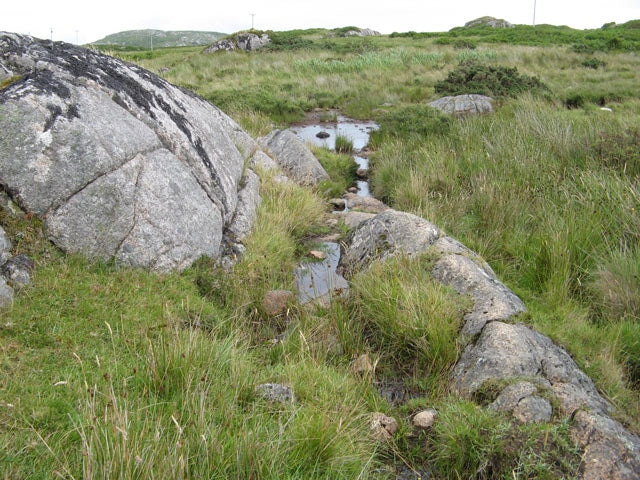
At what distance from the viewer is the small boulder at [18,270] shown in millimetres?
4176

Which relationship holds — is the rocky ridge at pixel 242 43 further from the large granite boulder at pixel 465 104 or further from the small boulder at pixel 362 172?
the small boulder at pixel 362 172

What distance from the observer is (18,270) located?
4246 millimetres

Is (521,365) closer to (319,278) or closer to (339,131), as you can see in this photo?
(319,278)

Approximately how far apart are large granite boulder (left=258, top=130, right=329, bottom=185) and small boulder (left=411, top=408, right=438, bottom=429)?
6074mm

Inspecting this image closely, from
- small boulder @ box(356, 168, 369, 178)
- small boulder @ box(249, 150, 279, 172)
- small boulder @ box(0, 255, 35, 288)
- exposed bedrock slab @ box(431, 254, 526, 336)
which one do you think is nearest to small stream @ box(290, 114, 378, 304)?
small boulder @ box(356, 168, 369, 178)

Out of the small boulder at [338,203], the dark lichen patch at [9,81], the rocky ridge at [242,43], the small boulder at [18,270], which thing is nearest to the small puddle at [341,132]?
the small boulder at [338,203]

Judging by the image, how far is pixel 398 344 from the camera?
459cm

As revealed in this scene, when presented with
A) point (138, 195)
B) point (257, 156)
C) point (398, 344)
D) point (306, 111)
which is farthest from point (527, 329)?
point (306, 111)

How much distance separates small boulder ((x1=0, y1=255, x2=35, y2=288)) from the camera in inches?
164

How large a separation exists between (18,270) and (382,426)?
3171 mm

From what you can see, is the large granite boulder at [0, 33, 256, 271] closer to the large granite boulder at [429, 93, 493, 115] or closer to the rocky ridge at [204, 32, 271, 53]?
the large granite boulder at [429, 93, 493, 115]

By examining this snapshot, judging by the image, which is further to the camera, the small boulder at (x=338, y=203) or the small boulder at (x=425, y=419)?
the small boulder at (x=338, y=203)

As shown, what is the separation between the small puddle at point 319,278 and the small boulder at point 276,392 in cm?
192

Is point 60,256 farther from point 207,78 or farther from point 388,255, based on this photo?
point 207,78
